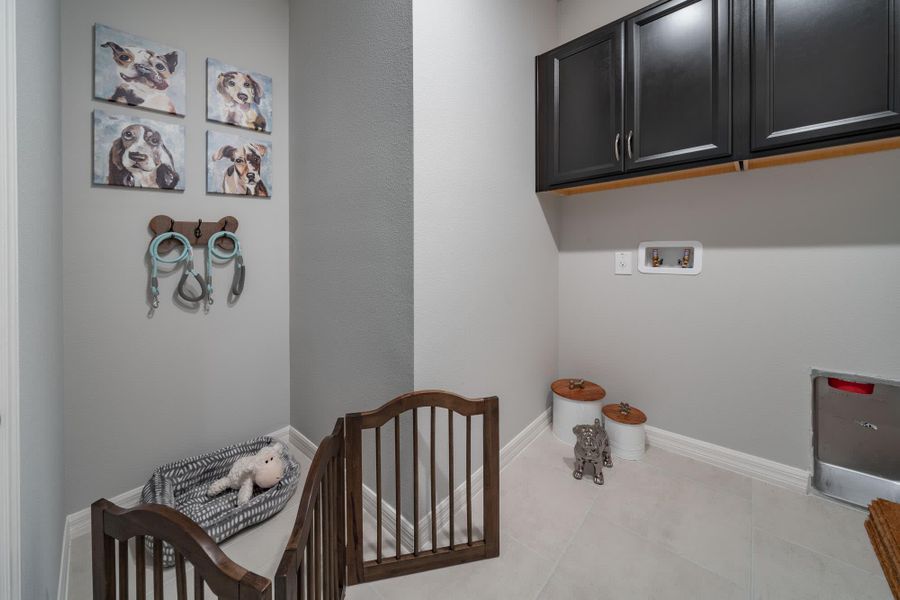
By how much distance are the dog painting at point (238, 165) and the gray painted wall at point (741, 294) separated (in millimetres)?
1641

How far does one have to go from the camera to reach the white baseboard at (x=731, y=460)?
1.46 meters

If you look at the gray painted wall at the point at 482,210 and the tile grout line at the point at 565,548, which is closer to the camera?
the tile grout line at the point at 565,548

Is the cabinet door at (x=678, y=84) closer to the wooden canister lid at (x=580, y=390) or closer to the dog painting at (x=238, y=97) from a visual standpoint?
the wooden canister lid at (x=580, y=390)

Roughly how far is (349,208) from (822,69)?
1.72 metres

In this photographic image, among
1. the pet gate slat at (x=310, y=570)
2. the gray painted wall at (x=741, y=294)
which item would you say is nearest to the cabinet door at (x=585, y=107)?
the gray painted wall at (x=741, y=294)

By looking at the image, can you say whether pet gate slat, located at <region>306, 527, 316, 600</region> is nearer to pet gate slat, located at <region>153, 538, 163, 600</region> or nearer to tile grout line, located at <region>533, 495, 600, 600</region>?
pet gate slat, located at <region>153, 538, 163, 600</region>

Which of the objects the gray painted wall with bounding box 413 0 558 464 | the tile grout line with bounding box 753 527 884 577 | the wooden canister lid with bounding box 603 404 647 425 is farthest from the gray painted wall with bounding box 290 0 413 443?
the tile grout line with bounding box 753 527 884 577

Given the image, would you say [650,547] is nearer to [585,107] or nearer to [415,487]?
[415,487]

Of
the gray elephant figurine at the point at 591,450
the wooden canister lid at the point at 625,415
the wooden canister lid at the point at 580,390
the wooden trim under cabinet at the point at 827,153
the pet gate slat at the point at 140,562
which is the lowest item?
the gray elephant figurine at the point at 591,450

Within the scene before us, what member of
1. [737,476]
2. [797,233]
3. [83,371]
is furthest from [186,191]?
[737,476]

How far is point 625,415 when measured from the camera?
169cm

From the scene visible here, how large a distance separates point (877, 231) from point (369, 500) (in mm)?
2213

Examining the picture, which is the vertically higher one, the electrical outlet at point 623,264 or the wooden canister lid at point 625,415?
the electrical outlet at point 623,264

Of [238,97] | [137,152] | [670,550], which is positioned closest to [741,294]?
[670,550]
